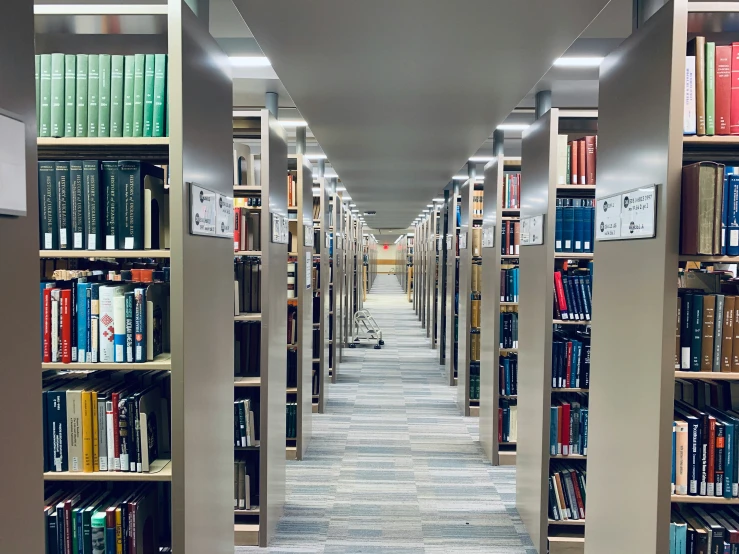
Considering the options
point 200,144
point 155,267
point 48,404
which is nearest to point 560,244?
point 200,144

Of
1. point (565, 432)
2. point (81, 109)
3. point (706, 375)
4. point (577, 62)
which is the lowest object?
point (565, 432)

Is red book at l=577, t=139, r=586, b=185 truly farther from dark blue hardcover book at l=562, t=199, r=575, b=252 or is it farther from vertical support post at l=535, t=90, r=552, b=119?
vertical support post at l=535, t=90, r=552, b=119

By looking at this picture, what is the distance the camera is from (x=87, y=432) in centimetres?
186

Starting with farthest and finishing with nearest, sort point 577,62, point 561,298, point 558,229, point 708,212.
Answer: point 577,62, point 561,298, point 558,229, point 708,212

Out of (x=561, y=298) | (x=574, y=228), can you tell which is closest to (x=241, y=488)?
(x=561, y=298)

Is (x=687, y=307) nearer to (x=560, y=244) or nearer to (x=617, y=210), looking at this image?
(x=617, y=210)

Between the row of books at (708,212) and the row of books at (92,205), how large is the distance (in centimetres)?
172

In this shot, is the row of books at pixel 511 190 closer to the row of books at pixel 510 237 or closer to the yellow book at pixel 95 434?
the row of books at pixel 510 237

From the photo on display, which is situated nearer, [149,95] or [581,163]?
[149,95]

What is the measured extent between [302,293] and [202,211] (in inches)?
98.6

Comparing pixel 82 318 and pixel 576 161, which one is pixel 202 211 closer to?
pixel 82 318

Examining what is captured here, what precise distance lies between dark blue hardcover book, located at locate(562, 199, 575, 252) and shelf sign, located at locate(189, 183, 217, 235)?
2038 millimetres

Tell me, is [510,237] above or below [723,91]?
below

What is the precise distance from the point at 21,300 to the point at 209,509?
1305 millimetres
